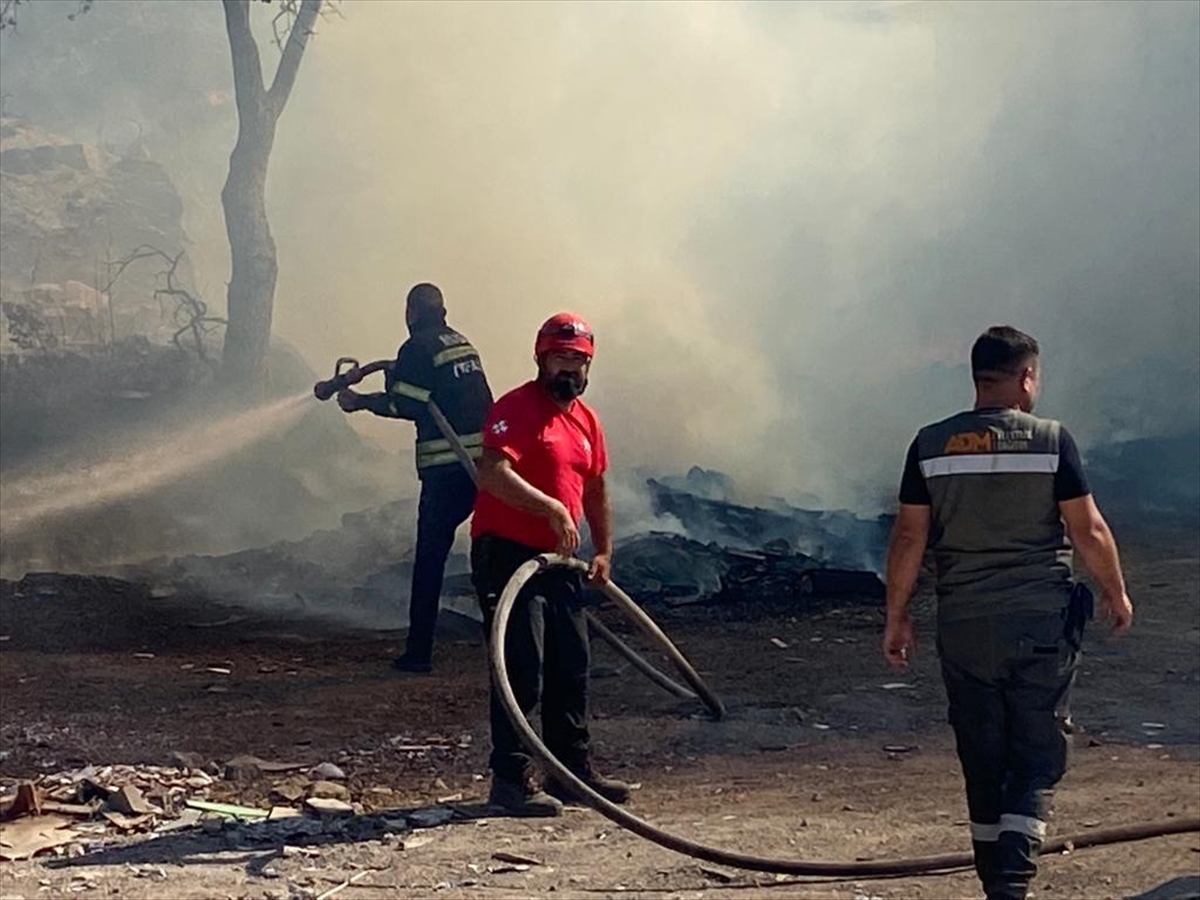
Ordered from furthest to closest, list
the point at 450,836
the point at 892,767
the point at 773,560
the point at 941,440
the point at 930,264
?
the point at 930,264 < the point at 773,560 < the point at 892,767 < the point at 450,836 < the point at 941,440

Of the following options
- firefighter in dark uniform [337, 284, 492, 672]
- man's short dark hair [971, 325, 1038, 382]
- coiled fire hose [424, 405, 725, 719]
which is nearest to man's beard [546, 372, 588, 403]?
coiled fire hose [424, 405, 725, 719]

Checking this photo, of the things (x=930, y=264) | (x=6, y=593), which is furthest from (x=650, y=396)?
(x=6, y=593)

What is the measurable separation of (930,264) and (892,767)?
10109mm

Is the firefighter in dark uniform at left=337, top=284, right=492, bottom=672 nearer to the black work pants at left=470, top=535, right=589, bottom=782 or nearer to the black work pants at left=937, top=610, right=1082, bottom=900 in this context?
the black work pants at left=470, top=535, right=589, bottom=782

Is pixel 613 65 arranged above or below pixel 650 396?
above

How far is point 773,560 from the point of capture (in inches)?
409

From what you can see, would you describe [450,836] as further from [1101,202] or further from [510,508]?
[1101,202]

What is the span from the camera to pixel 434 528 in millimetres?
8211

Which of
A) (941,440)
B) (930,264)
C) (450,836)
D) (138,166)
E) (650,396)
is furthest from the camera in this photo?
(138,166)

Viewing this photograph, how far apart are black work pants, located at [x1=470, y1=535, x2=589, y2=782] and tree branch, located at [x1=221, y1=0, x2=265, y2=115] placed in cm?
1000

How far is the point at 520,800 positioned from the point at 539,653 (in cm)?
48

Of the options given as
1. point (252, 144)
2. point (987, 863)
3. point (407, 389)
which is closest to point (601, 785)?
point (987, 863)

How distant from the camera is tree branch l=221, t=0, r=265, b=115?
47.6 feet

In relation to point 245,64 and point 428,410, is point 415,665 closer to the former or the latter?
point 428,410
